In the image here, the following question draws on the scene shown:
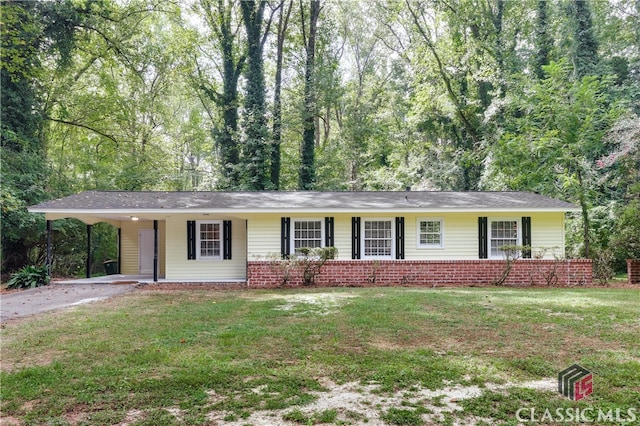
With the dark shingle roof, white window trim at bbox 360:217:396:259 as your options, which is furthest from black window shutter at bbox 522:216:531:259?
white window trim at bbox 360:217:396:259

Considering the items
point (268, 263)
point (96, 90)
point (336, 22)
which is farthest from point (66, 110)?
point (336, 22)

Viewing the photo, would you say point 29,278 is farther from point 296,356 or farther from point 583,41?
point 583,41

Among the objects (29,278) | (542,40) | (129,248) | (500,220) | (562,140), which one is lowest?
(29,278)

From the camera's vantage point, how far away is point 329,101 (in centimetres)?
2327

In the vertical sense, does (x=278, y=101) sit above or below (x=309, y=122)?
above

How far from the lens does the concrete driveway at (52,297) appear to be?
27.5 ft

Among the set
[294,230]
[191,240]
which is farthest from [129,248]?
[294,230]

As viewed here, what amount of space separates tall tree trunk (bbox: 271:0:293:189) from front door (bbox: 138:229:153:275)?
8.54 metres

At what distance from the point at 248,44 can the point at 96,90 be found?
8.87 metres

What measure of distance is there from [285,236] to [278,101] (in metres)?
13.0

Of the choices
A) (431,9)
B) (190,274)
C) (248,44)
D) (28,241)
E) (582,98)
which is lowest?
(190,274)

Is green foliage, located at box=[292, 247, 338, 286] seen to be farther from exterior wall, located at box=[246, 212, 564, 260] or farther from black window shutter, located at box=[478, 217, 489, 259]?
black window shutter, located at box=[478, 217, 489, 259]

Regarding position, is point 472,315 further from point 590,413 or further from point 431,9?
point 431,9

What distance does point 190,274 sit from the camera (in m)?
13.7
